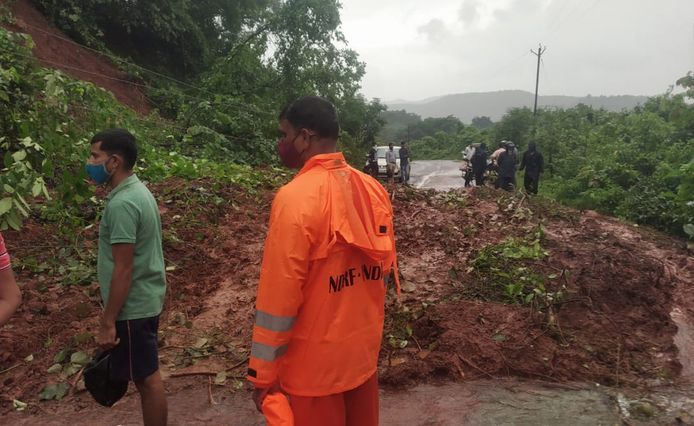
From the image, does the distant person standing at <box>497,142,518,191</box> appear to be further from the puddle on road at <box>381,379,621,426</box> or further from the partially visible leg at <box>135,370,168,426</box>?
the partially visible leg at <box>135,370,168,426</box>

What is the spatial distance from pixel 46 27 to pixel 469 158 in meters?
11.9

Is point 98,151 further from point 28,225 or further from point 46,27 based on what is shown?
point 46,27

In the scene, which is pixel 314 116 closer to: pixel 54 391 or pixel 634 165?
pixel 54 391

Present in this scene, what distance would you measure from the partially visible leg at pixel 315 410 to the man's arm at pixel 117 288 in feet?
3.38

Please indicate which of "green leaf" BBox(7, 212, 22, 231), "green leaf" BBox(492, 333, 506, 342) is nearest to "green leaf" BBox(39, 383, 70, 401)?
"green leaf" BBox(7, 212, 22, 231)

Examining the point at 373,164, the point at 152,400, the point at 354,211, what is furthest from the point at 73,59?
the point at 354,211

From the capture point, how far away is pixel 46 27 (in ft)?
41.8

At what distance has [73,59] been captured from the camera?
1239 centimetres

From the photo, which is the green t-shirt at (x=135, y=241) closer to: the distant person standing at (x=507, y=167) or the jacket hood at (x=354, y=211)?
the jacket hood at (x=354, y=211)

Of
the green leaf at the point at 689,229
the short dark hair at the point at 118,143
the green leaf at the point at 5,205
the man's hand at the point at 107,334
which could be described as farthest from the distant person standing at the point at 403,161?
the man's hand at the point at 107,334

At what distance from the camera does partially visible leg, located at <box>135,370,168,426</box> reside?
2.55 meters

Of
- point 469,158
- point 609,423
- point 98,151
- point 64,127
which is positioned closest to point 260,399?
point 98,151

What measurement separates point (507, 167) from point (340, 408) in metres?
10.1

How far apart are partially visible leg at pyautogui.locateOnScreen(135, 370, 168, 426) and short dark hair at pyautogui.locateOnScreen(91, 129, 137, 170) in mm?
1089
